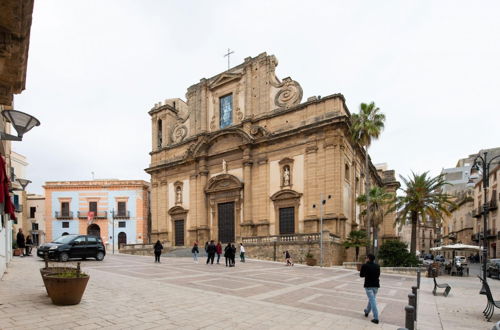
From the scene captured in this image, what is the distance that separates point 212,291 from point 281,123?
2227cm

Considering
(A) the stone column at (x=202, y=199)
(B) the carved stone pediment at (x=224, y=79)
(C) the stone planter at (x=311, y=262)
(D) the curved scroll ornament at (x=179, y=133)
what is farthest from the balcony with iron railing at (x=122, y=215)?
(C) the stone planter at (x=311, y=262)

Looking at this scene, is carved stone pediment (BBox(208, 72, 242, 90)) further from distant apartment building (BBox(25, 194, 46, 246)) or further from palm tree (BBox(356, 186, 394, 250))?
distant apartment building (BBox(25, 194, 46, 246))

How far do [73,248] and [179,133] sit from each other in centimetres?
2377

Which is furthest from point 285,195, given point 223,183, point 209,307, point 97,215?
point 97,215

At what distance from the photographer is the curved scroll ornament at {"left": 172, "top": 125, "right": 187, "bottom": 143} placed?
39.4m

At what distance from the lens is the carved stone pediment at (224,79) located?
34062mm

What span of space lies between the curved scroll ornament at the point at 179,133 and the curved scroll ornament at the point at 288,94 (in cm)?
1319

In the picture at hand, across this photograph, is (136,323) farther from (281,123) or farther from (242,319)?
(281,123)

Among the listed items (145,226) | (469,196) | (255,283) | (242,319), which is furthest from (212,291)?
(469,196)

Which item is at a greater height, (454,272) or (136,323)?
(136,323)

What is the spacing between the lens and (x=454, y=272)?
22172 mm

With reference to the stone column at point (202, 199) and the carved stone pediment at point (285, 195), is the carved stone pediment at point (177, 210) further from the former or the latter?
the carved stone pediment at point (285, 195)

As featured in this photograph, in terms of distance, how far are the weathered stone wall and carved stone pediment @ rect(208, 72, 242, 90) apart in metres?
17.4

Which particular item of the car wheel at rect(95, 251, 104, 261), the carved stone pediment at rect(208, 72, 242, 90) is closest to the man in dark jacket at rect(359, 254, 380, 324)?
the car wheel at rect(95, 251, 104, 261)
